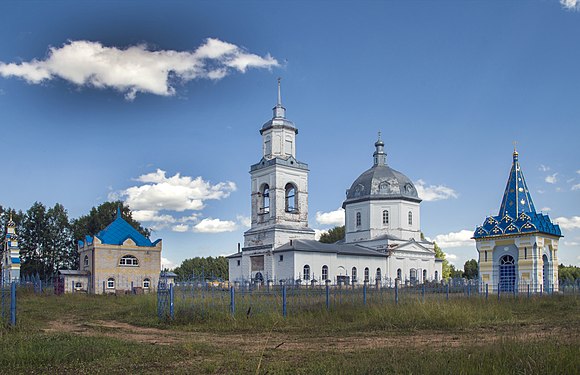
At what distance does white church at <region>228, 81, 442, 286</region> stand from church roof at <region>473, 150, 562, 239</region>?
427 inches

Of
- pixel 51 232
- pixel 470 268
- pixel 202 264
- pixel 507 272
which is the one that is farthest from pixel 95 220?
pixel 470 268

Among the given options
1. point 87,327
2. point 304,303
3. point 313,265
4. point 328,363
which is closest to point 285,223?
point 313,265

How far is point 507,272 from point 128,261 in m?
27.7

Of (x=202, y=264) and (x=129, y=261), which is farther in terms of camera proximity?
(x=202, y=264)

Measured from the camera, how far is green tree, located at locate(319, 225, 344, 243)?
73125 mm

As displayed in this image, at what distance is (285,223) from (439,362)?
38914mm

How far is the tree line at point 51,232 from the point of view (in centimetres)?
6256

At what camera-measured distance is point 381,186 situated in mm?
52031

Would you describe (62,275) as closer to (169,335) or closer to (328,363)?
(169,335)

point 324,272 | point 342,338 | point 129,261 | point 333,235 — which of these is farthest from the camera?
point 333,235

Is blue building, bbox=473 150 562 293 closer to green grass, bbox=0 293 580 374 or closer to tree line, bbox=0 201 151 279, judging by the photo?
green grass, bbox=0 293 580 374

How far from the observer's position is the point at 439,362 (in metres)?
8.32

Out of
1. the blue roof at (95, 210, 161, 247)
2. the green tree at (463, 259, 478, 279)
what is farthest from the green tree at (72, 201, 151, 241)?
the green tree at (463, 259, 478, 279)

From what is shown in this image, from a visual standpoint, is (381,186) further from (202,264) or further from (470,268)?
(202,264)
